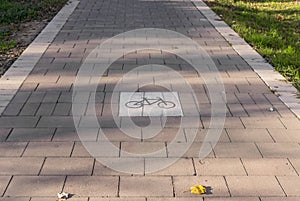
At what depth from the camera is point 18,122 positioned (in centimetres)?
457

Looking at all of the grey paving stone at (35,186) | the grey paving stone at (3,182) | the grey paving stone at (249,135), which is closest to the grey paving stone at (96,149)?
the grey paving stone at (35,186)

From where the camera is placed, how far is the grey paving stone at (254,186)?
11.2 ft

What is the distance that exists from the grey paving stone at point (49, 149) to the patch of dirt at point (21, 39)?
2433 mm

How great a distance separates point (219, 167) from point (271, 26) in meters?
7.07

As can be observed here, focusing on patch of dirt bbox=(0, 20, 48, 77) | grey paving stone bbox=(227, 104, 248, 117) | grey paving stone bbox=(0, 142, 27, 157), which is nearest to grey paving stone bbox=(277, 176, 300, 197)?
grey paving stone bbox=(227, 104, 248, 117)

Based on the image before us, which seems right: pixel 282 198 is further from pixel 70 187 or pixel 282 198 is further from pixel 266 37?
pixel 266 37

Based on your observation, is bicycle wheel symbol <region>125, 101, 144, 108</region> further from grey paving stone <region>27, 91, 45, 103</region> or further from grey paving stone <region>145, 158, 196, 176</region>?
grey paving stone <region>145, 158, 196, 176</region>

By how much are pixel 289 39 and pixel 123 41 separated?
11.2 feet

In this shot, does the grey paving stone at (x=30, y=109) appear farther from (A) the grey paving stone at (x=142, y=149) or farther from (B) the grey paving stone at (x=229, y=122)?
(B) the grey paving stone at (x=229, y=122)

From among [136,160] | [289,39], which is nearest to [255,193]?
[136,160]

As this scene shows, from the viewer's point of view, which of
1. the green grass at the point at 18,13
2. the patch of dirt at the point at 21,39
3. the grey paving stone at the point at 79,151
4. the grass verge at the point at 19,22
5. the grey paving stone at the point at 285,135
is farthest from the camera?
the green grass at the point at 18,13

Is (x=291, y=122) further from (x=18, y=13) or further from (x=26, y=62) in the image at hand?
(x=18, y=13)

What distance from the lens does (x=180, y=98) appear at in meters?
5.32

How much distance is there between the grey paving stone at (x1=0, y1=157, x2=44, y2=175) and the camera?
143 inches
